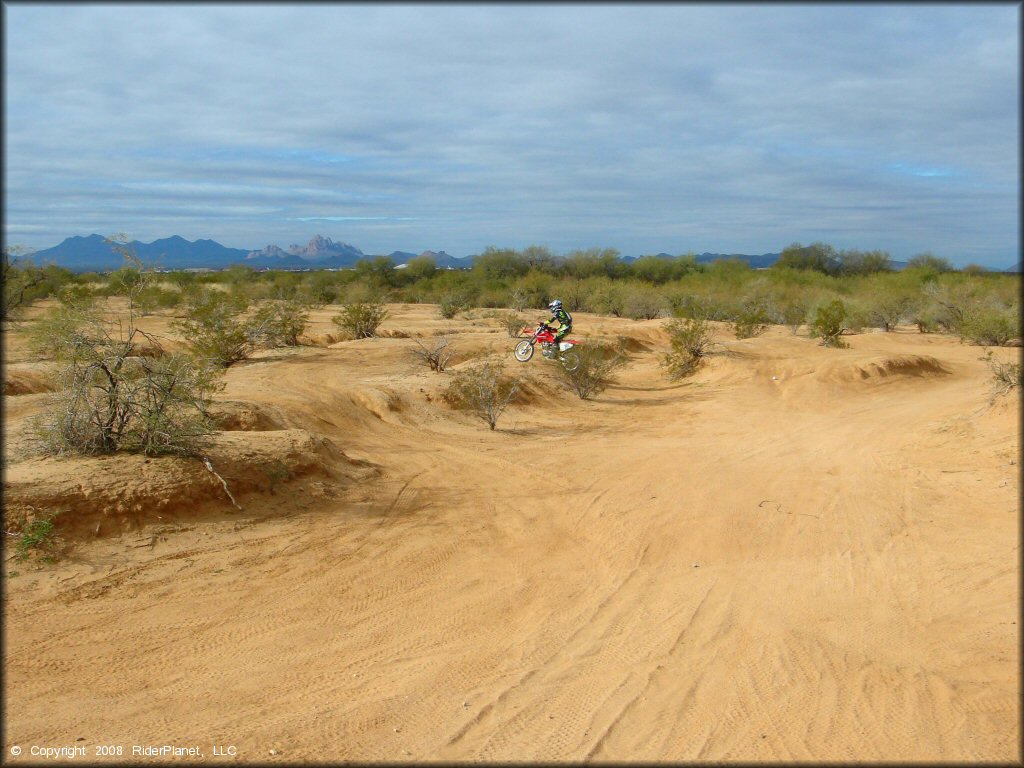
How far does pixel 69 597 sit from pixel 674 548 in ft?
19.0

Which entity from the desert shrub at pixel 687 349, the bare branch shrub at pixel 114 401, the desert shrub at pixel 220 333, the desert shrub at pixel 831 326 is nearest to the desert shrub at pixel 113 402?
the bare branch shrub at pixel 114 401

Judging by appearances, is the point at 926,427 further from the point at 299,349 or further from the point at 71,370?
the point at 299,349

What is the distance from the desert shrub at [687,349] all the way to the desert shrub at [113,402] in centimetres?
1445

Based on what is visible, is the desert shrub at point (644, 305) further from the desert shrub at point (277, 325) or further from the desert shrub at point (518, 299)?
the desert shrub at point (277, 325)

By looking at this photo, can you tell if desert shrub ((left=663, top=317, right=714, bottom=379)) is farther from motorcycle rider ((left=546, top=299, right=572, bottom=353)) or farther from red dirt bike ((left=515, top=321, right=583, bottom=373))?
motorcycle rider ((left=546, top=299, right=572, bottom=353))

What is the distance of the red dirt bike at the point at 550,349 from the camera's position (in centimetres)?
1720

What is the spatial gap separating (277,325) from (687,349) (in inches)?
452

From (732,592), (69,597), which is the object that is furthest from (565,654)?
(69,597)

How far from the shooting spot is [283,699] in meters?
4.90

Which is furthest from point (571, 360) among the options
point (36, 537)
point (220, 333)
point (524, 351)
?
point (36, 537)

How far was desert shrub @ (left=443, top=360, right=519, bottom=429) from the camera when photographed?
13969 millimetres

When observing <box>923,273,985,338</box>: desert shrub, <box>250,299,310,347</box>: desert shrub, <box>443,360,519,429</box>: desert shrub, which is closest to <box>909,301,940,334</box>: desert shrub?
<box>923,273,985,338</box>: desert shrub

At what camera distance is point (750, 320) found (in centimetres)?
2645

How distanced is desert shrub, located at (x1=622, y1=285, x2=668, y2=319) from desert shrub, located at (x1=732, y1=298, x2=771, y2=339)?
4.01 m
